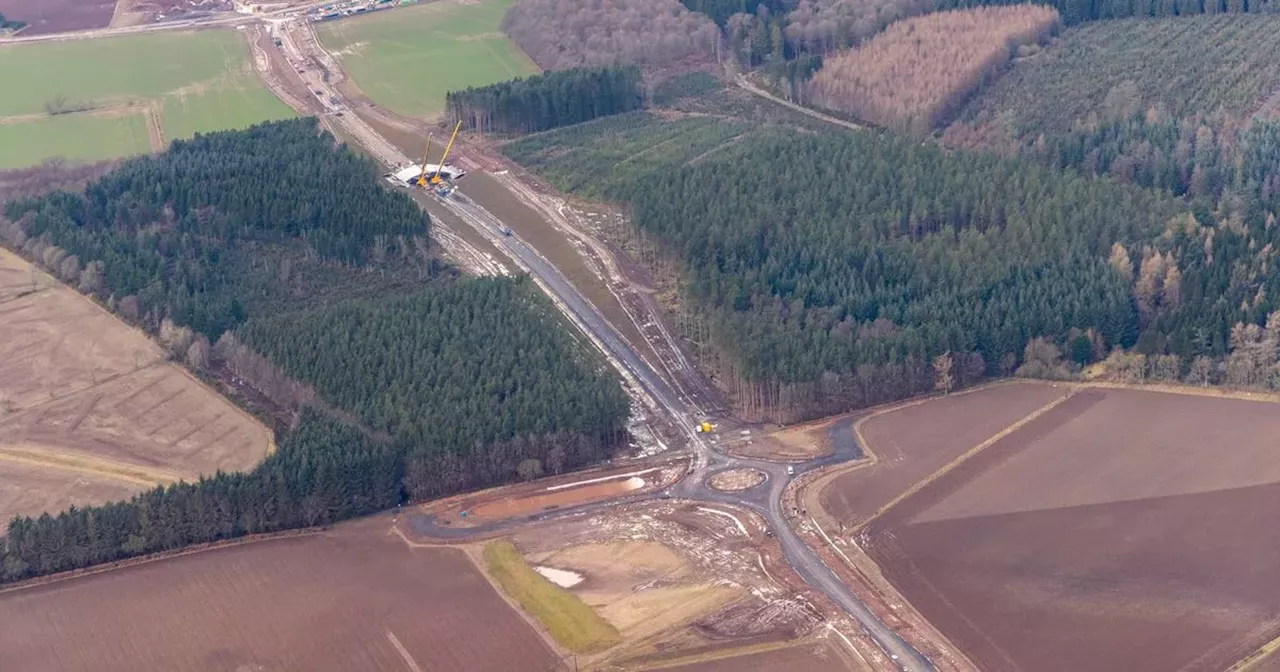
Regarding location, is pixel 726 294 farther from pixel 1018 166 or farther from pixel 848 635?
pixel 848 635

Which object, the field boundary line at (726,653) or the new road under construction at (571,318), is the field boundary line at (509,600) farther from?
the field boundary line at (726,653)

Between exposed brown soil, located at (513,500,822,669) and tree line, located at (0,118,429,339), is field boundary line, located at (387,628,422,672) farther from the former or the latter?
tree line, located at (0,118,429,339)

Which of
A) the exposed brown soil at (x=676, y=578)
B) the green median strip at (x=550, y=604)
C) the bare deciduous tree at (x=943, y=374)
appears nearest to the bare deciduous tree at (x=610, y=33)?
the bare deciduous tree at (x=943, y=374)

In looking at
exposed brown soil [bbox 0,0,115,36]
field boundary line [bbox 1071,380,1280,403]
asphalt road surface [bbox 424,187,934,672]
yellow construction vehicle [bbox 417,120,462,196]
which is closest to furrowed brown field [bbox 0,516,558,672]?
asphalt road surface [bbox 424,187,934,672]

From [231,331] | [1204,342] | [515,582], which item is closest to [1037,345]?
[1204,342]

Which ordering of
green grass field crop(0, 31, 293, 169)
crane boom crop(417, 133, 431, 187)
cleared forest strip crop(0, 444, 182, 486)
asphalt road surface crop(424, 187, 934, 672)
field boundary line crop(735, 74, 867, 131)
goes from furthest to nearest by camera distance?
green grass field crop(0, 31, 293, 169), field boundary line crop(735, 74, 867, 131), crane boom crop(417, 133, 431, 187), cleared forest strip crop(0, 444, 182, 486), asphalt road surface crop(424, 187, 934, 672)

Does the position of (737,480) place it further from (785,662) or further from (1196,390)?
(1196,390)

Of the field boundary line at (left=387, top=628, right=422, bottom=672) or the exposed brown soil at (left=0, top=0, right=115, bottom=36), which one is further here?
the exposed brown soil at (left=0, top=0, right=115, bottom=36)
